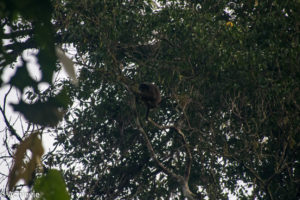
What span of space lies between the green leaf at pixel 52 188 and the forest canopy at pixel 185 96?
6.04 m

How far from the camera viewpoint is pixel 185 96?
7215 mm

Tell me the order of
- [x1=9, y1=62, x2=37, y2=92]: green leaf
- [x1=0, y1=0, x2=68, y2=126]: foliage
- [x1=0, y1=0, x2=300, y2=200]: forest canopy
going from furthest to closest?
[x1=0, y1=0, x2=300, y2=200]: forest canopy < [x1=9, y1=62, x2=37, y2=92]: green leaf < [x1=0, y1=0, x2=68, y2=126]: foliage

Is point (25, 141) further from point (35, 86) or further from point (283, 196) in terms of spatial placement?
point (283, 196)

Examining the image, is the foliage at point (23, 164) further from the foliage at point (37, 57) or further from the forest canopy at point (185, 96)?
the forest canopy at point (185, 96)

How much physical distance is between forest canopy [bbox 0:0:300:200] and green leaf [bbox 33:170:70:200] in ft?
19.8

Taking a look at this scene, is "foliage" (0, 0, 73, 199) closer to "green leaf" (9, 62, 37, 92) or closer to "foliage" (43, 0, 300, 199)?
"green leaf" (9, 62, 37, 92)

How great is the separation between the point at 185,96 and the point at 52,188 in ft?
21.4

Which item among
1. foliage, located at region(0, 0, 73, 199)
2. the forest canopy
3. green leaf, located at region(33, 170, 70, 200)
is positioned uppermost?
the forest canopy

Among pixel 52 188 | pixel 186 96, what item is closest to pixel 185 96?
pixel 186 96

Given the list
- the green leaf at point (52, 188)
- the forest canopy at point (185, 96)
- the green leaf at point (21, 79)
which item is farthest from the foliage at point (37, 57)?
the forest canopy at point (185, 96)

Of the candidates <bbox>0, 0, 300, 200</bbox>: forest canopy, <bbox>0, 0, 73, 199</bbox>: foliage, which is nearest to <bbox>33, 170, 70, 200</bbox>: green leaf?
<bbox>0, 0, 73, 199</bbox>: foliage

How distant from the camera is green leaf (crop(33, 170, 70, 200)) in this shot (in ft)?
2.43

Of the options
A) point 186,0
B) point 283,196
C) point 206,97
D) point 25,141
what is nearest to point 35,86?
point 25,141

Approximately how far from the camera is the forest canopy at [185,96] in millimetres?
7656
